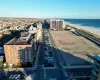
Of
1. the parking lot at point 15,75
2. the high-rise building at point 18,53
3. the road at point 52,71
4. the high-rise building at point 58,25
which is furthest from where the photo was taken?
the high-rise building at point 58,25

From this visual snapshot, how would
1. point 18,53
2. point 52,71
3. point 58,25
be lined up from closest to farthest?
point 52,71 < point 18,53 < point 58,25

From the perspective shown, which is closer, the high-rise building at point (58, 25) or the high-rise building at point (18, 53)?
the high-rise building at point (18, 53)

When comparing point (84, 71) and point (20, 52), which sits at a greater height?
point (20, 52)

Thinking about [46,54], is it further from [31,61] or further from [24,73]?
[24,73]

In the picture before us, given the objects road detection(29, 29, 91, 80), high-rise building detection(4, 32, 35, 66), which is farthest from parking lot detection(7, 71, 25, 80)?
high-rise building detection(4, 32, 35, 66)

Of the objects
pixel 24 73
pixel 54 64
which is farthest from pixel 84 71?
pixel 24 73

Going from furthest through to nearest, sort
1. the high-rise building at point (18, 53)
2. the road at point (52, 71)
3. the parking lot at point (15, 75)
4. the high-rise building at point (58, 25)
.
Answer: the high-rise building at point (58, 25) < the high-rise building at point (18, 53) < the road at point (52, 71) < the parking lot at point (15, 75)

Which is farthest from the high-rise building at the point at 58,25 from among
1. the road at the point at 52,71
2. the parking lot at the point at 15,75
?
the parking lot at the point at 15,75

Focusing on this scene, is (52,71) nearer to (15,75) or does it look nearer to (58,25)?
(15,75)

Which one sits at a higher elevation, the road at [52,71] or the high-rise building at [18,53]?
the high-rise building at [18,53]

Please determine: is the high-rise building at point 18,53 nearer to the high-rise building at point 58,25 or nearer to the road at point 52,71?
the road at point 52,71

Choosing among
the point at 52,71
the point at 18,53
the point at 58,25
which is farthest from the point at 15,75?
the point at 58,25
